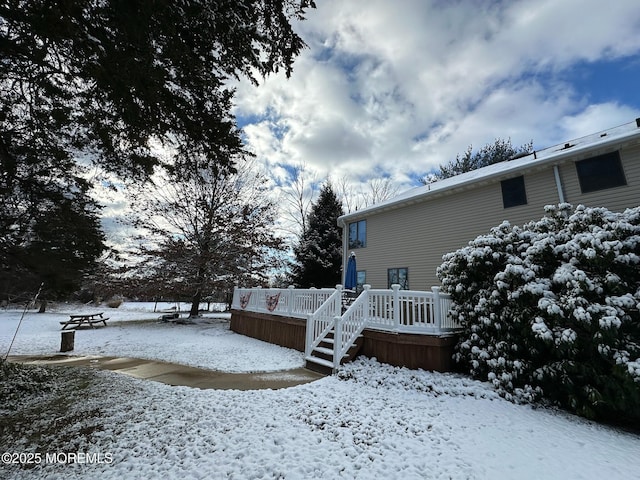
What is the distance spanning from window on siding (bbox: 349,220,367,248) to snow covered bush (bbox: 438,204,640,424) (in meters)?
7.47

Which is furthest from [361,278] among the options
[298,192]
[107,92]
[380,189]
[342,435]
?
[380,189]

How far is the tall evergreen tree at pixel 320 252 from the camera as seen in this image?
61.7ft

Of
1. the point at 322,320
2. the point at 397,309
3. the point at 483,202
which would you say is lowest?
the point at 322,320

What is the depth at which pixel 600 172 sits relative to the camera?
25.5 ft

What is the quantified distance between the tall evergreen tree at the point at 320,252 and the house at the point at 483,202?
4931mm

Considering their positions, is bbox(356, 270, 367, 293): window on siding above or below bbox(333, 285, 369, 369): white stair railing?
above

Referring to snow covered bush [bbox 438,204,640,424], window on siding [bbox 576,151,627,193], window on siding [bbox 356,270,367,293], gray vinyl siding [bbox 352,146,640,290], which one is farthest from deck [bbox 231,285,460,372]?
window on siding [bbox 576,151,627,193]

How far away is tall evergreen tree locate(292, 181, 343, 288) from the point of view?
18812mm

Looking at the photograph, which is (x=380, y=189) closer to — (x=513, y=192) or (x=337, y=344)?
(x=513, y=192)

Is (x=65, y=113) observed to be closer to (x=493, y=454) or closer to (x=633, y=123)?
(x=493, y=454)

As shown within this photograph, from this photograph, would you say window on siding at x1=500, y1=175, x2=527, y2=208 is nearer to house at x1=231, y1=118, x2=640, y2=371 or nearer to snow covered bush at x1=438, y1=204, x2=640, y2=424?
house at x1=231, y1=118, x2=640, y2=371

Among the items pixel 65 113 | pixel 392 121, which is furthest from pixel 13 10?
pixel 392 121

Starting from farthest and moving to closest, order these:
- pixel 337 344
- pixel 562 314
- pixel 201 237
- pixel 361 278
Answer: pixel 201 237, pixel 361 278, pixel 337 344, pixel 562 314

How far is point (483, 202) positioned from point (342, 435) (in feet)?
29.6
